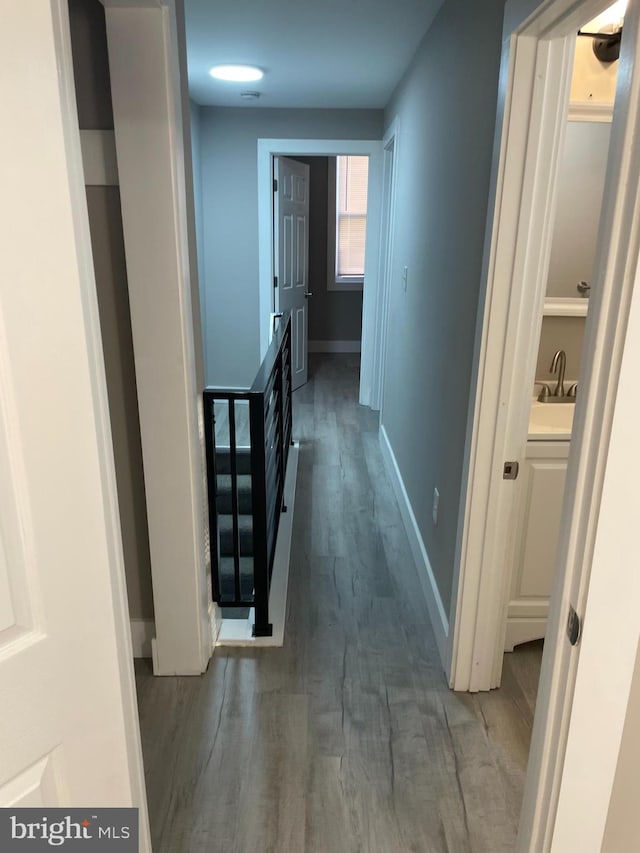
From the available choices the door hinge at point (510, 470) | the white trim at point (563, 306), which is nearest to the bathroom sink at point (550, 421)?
the door hinge at point (510, 470)

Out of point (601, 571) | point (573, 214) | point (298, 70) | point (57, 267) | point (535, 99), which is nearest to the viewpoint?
point (57, 267)

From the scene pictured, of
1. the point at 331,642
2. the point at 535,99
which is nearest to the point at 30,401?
the point at 535,99

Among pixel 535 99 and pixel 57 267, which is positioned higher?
pixel 535 99

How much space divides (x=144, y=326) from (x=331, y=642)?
1.40 m

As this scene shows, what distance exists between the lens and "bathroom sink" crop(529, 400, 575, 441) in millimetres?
2141

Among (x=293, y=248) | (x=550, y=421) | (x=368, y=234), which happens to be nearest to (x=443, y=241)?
(x=550, y=421)

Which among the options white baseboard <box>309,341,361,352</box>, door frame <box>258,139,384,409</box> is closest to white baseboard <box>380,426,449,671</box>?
door frame <box>258,139,384,409</box>

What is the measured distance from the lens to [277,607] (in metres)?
2.64

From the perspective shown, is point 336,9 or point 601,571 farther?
point 336,9

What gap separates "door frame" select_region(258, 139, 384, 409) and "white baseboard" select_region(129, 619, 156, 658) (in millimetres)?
3099

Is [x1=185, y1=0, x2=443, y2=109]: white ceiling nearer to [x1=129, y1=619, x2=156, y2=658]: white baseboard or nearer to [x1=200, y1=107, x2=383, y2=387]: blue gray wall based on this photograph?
[x1=200, y1=107, x2=383, y2=387]: blue gray wall

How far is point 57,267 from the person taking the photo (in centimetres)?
83

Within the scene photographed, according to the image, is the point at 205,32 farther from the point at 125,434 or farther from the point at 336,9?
the point at 125,434

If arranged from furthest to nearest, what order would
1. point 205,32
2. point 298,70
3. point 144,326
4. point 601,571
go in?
point 298,70, point 205,32, point 144,326, point 601,571
